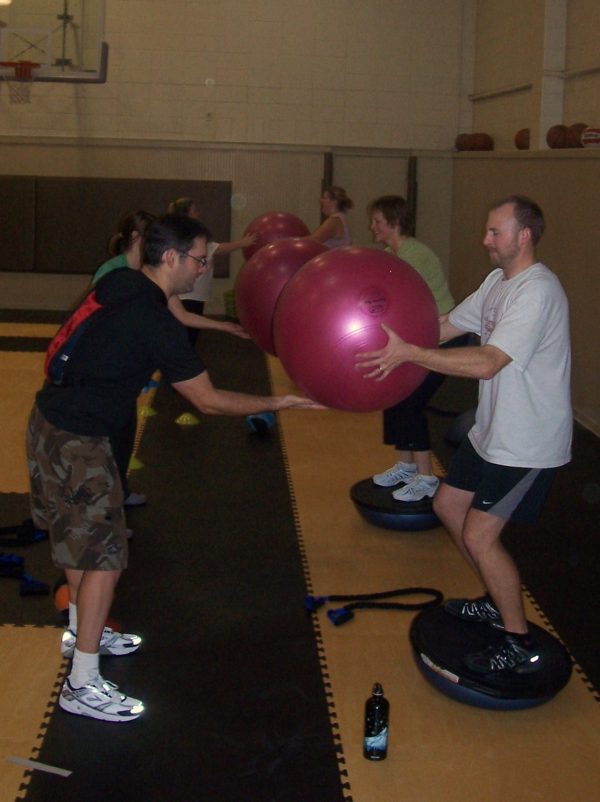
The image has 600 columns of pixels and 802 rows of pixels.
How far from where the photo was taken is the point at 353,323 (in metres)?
2.94

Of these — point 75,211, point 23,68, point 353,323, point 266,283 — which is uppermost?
point 23,68

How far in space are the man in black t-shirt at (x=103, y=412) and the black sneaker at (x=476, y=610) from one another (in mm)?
1133

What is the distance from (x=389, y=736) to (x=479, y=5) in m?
9.35

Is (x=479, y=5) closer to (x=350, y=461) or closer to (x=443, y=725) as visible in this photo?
(x=350, y=461)

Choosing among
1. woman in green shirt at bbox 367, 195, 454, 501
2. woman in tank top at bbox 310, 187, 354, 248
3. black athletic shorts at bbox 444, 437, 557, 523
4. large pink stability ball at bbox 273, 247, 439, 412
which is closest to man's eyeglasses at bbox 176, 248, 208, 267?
large pink stability ball at bbox 273, 247, 439, 412

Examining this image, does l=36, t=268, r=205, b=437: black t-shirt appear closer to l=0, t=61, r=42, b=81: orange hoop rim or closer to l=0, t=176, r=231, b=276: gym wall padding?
l=0, t=61, r=42, b=81: orange hoop rim

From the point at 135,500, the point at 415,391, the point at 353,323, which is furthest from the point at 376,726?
the point at 135,500

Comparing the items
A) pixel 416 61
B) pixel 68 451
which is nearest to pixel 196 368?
pixel 68 451

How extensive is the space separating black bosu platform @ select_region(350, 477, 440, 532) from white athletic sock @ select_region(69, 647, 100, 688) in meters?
1.88

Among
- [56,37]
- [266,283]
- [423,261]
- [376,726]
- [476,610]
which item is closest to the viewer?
[376,726]

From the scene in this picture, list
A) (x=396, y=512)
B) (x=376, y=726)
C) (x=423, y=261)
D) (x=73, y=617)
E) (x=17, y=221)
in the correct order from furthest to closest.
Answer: (x=17, y=221)
(x=423, y=261)
(x=396, y=512)
(x=73, y=617)
(x=376, y=726)

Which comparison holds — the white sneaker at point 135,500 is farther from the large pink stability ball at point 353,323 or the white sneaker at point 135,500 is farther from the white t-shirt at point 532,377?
the white t-shirt at point 532,377

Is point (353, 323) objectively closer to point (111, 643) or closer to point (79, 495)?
point (79, 495)

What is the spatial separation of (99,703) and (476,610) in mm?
1366
